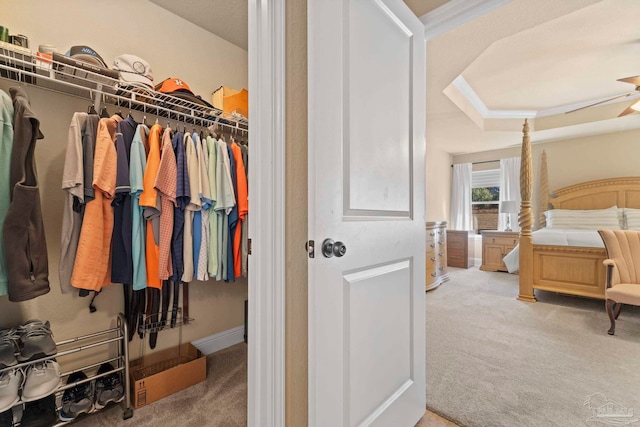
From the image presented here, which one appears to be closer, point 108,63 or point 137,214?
point 137,214

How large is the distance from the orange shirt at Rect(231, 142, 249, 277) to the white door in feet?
3.19

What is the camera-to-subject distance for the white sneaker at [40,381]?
1.12 meters

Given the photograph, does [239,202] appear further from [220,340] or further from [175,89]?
[220,340]

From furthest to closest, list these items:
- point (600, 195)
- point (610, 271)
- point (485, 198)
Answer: point (485, 198), point (600, 195), point (610, 271)

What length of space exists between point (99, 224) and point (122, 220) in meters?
0.11

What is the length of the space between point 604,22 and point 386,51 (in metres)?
2.46

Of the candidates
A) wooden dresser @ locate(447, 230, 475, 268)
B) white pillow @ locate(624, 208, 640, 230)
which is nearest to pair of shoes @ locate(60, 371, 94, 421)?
wooden dresser @ locate(447, 230, 475, 268)

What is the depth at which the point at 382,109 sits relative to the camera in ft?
3.75

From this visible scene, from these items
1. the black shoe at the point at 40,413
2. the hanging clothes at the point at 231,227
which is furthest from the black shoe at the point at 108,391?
the hanging clothes at the point at 231,227

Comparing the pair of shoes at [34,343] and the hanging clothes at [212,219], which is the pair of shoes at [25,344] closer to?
the pair of shoes at [34,343]

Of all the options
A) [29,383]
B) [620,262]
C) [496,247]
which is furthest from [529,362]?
[496,247]

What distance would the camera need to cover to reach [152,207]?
1.45 metres

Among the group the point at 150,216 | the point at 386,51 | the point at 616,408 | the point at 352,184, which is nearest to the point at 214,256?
the point at 150,216

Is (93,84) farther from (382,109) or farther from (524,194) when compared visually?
(524,194)
